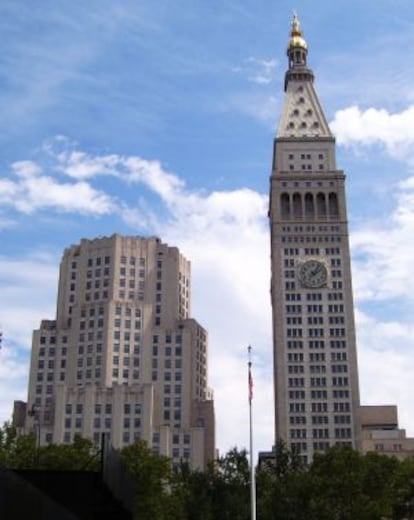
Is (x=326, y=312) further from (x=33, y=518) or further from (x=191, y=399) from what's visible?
(x=33, y=518)

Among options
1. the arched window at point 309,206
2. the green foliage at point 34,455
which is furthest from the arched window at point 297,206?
the green foliage at point 34,455

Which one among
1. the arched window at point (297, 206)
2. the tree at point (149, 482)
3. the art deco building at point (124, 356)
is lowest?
the tree at point (149, 482)

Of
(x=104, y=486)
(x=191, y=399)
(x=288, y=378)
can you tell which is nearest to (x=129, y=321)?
(x=191, y=399)

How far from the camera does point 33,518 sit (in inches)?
1159

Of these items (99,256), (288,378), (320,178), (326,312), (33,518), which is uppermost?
(320,178)

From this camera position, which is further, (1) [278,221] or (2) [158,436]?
(1) [278,221]

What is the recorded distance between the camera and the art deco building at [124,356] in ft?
520

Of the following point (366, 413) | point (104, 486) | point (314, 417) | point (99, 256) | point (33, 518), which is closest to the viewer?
point (33, 518)

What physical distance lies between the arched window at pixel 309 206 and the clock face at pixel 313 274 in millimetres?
12048

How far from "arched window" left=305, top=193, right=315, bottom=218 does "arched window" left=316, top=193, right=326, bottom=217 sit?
1.11m

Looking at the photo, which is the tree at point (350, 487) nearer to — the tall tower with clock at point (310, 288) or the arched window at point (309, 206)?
the tall tower with clock at point (310, 288)

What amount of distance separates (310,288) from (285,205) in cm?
2057

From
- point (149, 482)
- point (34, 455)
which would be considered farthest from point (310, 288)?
point (34, 455)

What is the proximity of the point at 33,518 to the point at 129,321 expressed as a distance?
14612 centimetres
